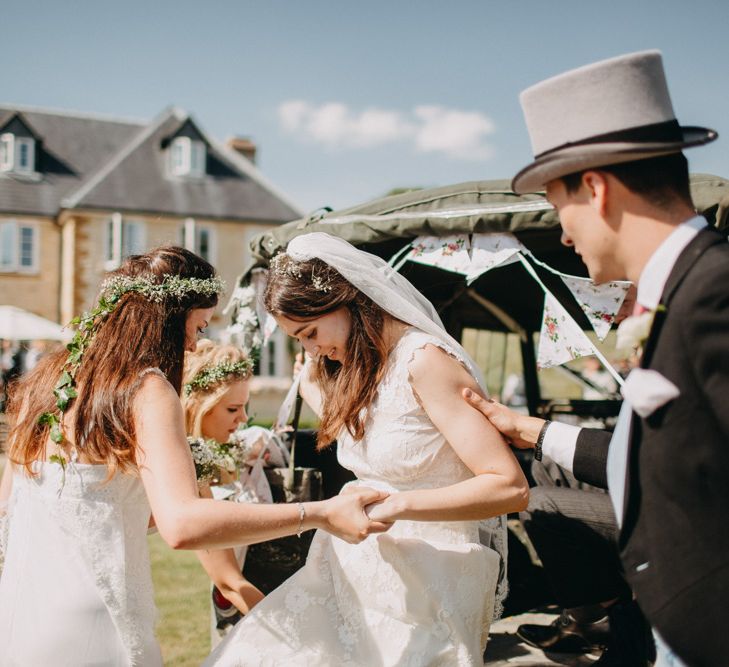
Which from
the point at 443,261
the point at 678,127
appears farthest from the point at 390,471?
the point at 443,261

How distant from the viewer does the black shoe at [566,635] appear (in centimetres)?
362

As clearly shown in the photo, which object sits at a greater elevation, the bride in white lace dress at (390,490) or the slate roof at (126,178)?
the slate roof at (126,178)

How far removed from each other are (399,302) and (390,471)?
614mm

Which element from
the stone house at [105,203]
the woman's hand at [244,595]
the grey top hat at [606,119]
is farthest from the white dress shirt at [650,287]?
the stone house at [105,203]

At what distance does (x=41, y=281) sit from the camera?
26.3 meters

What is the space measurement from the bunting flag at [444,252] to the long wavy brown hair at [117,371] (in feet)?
5.54

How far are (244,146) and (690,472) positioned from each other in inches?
1209

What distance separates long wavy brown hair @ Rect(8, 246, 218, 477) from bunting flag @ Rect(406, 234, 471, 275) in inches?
66.5

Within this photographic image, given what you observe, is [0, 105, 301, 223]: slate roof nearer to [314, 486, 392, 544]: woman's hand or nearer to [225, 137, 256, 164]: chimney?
[225, 137, 256, 164]: chimney

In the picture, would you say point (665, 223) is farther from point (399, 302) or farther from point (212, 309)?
point (212, 309)

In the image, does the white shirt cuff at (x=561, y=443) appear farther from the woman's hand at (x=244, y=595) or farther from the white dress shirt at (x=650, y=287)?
the woman's hand at (x=244, y=595)

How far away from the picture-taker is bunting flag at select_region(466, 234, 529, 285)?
3.92 m

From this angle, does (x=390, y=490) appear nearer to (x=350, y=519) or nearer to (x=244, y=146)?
(x=350, y=519)

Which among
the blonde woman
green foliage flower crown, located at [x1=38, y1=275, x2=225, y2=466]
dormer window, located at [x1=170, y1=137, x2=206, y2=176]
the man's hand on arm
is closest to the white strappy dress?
green foliage flower crown, located at [x1=38, y1=275, x2=225, y2=466]
